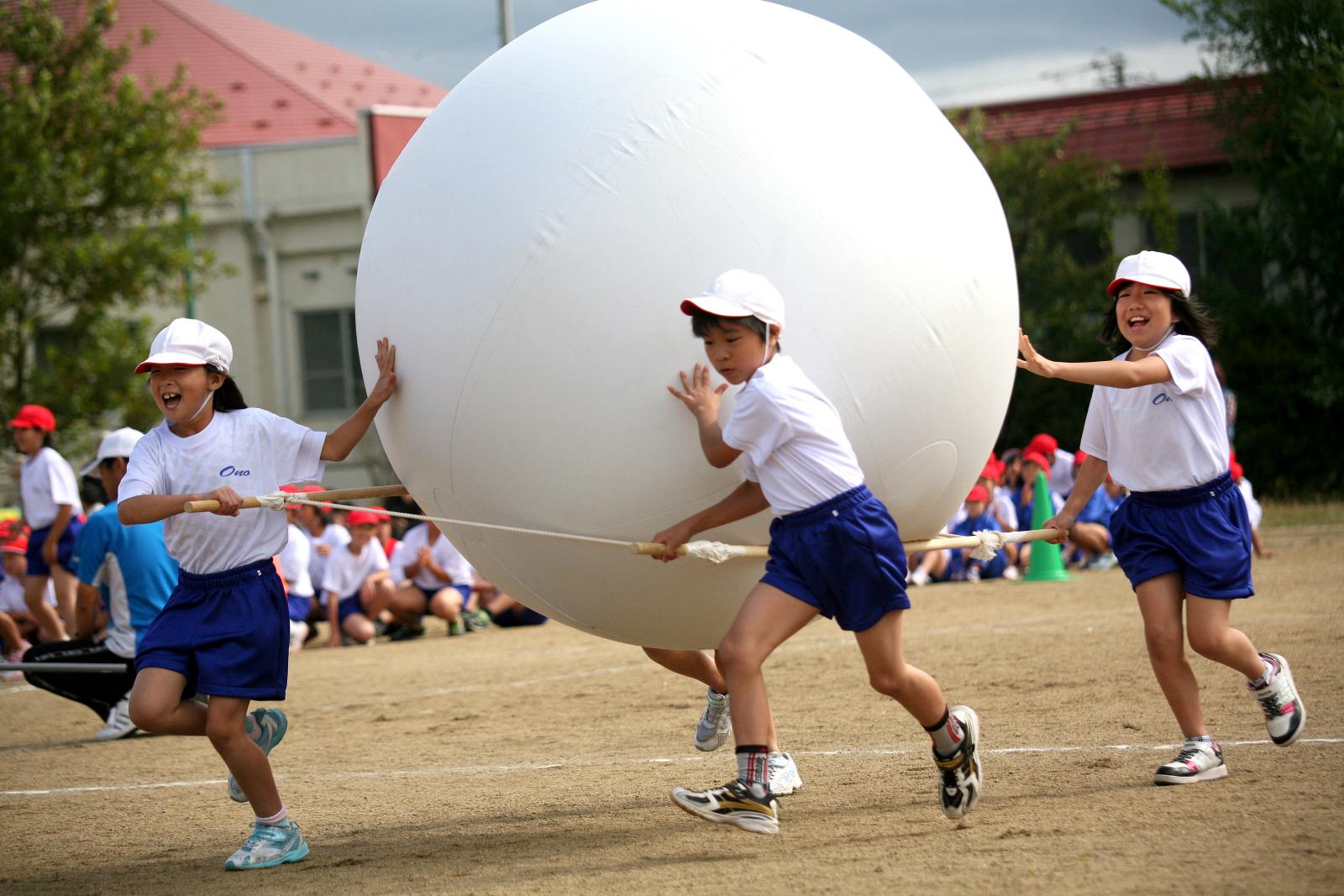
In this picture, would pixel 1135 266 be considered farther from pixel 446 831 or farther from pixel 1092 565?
pixel 1092 565

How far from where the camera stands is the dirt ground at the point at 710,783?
4477 mm

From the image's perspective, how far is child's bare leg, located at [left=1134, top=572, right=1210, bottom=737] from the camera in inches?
214

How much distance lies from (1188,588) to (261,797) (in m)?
3.39

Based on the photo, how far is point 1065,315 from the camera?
72.4 feet

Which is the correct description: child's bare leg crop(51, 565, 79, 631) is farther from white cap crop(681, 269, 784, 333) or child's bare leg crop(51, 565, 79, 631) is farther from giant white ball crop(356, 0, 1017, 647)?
white cap crop(681, 269, 784, 333)

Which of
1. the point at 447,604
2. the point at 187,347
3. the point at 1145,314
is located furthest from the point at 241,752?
the point at 447,604

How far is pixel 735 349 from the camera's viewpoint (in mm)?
4359

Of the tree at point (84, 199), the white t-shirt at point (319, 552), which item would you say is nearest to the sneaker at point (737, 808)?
the white t-shirt at point (319, 552)

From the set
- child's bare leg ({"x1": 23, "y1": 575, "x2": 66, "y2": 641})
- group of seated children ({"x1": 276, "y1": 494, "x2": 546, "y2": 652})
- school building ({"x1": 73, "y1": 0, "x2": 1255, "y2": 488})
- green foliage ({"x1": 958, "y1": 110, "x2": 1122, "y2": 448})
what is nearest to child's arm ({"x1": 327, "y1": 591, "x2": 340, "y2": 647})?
group of seated children ({"x1": 276, "y1": 494, "x2": 546, "y2": 652})

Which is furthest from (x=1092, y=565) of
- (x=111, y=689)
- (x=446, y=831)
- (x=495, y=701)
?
(x=446, y=831)

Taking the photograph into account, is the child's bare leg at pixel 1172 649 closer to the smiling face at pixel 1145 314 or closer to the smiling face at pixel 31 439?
the smiling face at pixel 1145 314

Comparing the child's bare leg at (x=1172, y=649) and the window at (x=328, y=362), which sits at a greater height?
the window at (x=328, y=362)

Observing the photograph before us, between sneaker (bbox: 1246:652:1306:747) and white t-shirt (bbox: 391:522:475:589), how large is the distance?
28.6 feet

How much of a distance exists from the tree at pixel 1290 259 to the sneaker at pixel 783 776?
1631 centimetres
